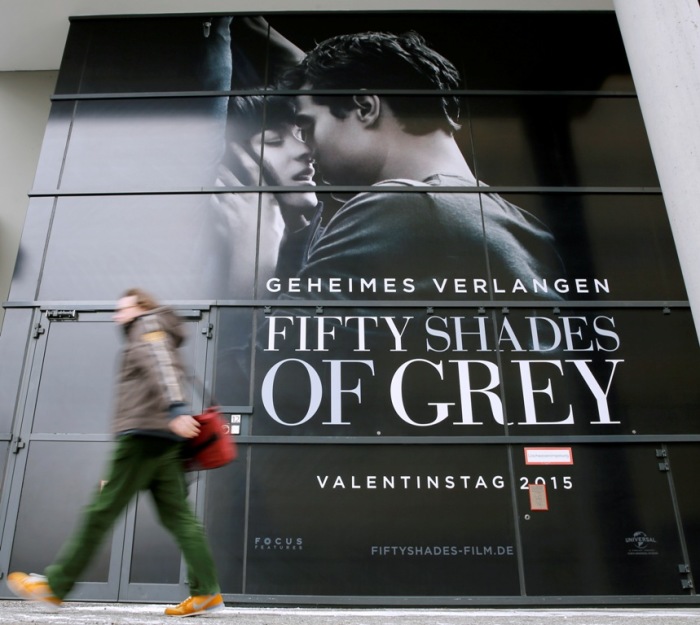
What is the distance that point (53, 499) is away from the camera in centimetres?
682

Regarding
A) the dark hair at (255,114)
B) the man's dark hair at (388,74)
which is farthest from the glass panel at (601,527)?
the dark hair at (255,114)

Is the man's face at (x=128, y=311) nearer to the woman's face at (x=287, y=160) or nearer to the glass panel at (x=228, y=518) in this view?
the glass panel at (x=228, y=518)

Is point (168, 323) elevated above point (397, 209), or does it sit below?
below

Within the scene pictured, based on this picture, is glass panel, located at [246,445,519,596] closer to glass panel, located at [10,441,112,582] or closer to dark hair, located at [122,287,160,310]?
glass panel, located at [10,441,112,582]

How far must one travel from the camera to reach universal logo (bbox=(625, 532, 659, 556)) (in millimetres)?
6609

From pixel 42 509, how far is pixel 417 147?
18.5 feet

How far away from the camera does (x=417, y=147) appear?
833 cm

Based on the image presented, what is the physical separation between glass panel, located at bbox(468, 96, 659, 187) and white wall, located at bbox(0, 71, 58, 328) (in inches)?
233

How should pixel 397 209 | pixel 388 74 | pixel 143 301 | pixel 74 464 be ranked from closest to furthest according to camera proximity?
pixel 143 301, pixel 74 464, pixel 397 209, pixel 388 74

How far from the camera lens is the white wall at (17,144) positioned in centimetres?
909

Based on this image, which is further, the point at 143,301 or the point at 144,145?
the point at 144,145

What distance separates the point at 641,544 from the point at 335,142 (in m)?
5.42

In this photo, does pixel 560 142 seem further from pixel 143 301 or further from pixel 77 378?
pixel 143 301

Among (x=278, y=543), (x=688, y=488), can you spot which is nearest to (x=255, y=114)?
(x=278, y=543)
